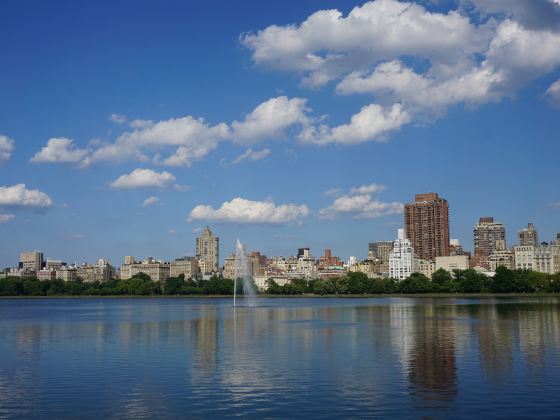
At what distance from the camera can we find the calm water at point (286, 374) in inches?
1097

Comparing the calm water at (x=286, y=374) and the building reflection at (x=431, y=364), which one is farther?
the building reflection at (x=431, y=364)

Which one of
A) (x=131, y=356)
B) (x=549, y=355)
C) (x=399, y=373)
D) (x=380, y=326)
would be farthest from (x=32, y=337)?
(x=549, y=355)

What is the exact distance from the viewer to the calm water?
27.9 m

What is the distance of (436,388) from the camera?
104ft

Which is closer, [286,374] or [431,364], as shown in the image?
[286,374]

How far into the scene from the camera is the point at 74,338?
2330 inches

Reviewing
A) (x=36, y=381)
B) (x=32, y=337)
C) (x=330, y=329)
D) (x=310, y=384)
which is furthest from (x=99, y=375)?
(x=330, y=329)

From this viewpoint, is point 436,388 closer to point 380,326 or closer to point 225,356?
point 225,356

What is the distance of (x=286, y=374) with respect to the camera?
36094mm

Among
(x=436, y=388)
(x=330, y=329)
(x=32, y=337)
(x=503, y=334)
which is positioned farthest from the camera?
(x=330, y=329)

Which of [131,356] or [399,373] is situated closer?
[399,373]

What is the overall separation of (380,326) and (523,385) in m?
36.9

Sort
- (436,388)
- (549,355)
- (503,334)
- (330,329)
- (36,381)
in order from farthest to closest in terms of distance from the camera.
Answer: (330,329) < (503,334) < (549,355) < (36,381) < (436,388)

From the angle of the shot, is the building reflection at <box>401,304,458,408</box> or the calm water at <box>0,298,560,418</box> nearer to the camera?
the calm water at <box>0,298,560,418</box>
